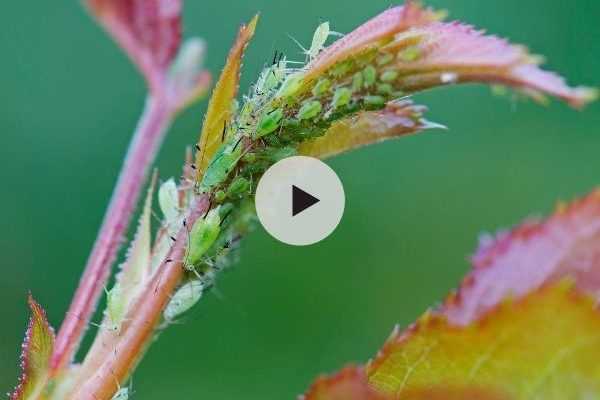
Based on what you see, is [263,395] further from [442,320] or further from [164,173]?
[442,320]

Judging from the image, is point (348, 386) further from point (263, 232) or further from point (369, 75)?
point (263, 232)

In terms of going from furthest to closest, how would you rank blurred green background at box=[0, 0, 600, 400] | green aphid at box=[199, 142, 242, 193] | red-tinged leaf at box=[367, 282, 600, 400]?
1. blurred green background at box=[0, 0, 600, 400]
2. green aphid at box=[199, 142, 242, 193]
3. red-tinged leaf at box=[367, 282, 600, 400]

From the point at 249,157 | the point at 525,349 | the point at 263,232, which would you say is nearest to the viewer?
the point at 525,349

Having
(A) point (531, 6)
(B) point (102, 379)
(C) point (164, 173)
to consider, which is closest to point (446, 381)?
(B) point (102, 379)

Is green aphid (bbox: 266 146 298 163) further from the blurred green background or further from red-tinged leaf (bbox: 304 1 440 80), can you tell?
the blurred green background
